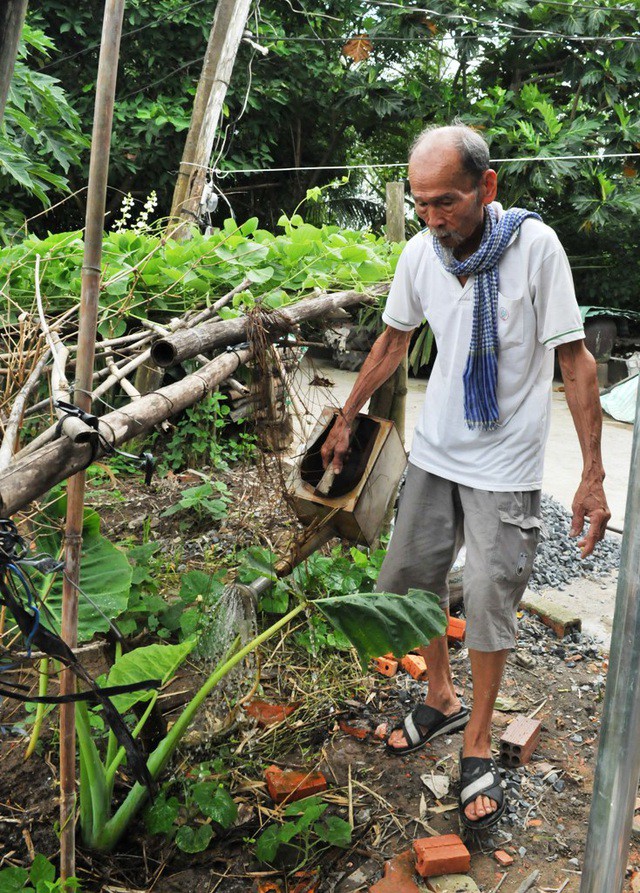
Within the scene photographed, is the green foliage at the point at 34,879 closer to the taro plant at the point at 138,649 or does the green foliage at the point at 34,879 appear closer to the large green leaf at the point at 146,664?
the taro plant at the point at 138,649

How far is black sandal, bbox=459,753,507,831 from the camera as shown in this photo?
8.05 feet

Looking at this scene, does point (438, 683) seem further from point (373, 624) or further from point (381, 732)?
point (373, 624)

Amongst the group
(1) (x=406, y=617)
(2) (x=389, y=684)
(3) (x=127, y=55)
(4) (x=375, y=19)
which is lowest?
(2) (x=389, y=684)

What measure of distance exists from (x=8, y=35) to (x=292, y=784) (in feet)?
7.25

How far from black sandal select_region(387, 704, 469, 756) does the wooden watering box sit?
0.64m

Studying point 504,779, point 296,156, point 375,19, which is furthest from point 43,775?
point 375,19

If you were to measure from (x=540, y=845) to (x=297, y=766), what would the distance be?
81 centimetres

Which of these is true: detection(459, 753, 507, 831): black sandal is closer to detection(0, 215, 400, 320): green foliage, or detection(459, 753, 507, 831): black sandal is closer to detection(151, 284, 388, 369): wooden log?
detection(151, 284, 388, 369): wooden log

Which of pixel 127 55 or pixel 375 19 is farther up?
pixel 375 19

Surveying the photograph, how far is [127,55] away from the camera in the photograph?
31.2 ft

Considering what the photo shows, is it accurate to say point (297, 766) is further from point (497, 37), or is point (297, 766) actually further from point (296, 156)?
point (497, 37)

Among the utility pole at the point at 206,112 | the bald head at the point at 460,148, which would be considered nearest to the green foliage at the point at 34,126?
the utility pole at the point at 206,112

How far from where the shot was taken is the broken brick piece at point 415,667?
3296 mm

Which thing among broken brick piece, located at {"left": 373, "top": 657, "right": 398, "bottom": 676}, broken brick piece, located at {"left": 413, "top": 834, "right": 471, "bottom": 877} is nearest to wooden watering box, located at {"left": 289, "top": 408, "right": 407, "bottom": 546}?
broken brick piece, located at {"left": 373, "top": 657, "right": 398, "bottom": 676}
